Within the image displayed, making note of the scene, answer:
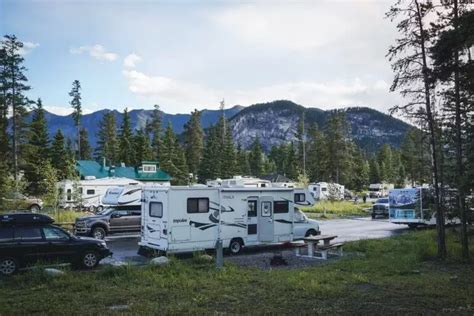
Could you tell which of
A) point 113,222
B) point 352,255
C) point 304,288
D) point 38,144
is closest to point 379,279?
point 304,288

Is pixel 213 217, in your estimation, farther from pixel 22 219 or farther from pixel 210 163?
pixel 210 163

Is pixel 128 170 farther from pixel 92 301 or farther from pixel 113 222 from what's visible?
pixel 92 301

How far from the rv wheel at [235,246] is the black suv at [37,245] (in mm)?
5249

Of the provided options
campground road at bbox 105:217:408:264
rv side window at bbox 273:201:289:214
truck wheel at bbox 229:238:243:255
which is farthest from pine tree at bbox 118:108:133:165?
truck wheel at bbox 229:238:243:255

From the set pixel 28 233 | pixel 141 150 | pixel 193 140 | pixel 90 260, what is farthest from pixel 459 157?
pixel 193 140

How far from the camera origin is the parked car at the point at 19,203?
113ft

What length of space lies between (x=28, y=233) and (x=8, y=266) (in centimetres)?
103

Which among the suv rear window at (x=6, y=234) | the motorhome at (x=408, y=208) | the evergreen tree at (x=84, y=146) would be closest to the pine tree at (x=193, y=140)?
the evergreen tree at (x=84, y=146)

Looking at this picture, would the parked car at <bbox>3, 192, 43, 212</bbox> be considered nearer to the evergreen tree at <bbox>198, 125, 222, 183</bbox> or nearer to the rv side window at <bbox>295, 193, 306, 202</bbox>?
the rv side window at <bbox>295, 193, 306, 202</bbox>

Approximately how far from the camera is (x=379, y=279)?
40.3 ft

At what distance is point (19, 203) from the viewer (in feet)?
115

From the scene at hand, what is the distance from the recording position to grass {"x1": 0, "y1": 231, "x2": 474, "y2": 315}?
898cm

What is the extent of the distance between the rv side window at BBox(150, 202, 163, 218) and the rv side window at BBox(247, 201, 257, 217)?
3.69 metres

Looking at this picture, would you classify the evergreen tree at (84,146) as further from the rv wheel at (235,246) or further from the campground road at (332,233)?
the rv wheel at (235,246)
